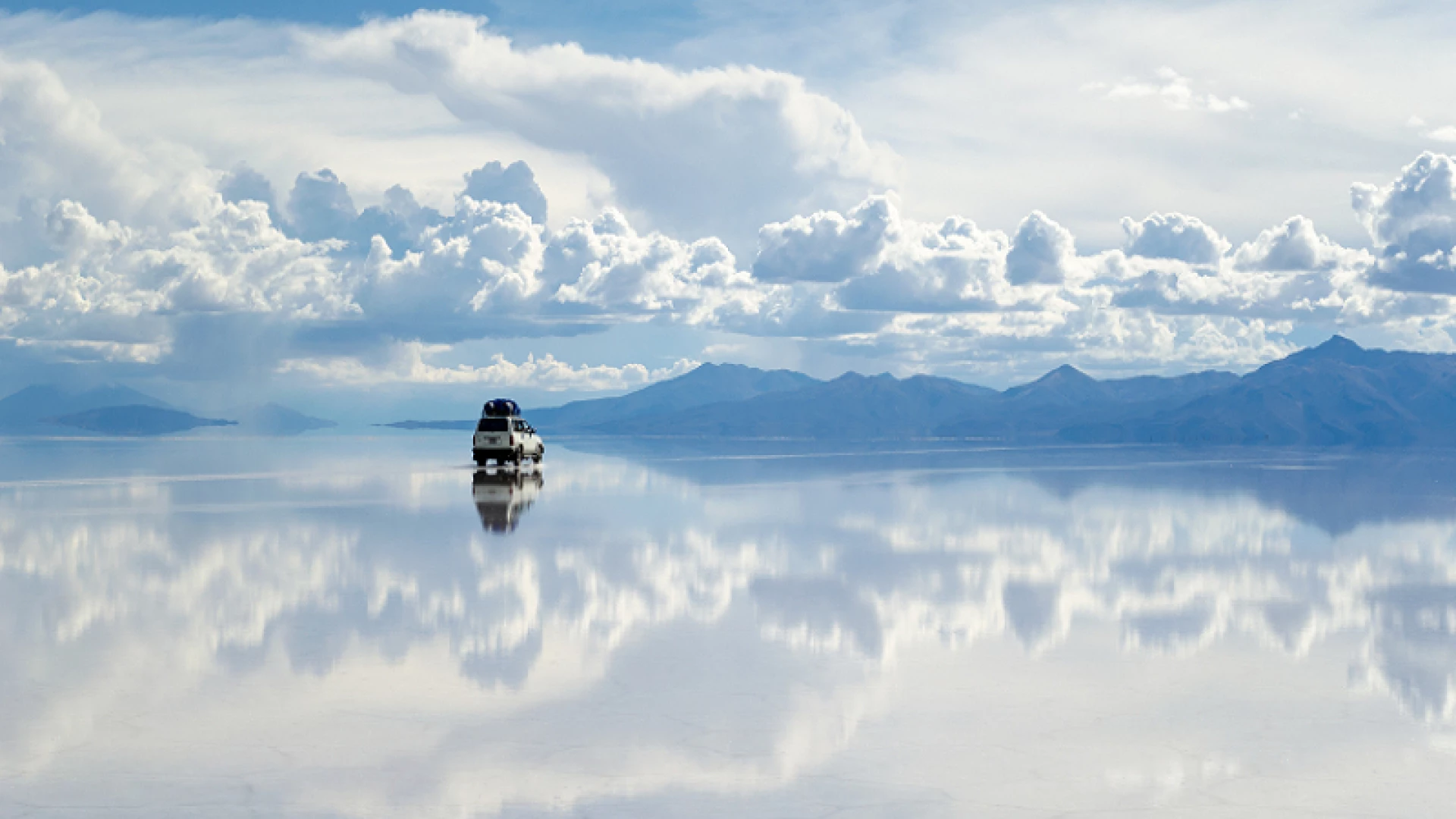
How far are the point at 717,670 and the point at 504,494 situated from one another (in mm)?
34780

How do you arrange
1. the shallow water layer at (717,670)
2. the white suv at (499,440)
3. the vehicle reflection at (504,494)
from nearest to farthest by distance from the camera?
the shallow water layer at (717,670) < the vehicle reflection at (504,494) < the white suv at (499,440)

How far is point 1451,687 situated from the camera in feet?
49.7

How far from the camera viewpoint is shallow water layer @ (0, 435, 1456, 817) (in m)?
10.7

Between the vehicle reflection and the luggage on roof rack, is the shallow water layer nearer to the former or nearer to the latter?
the vehicle reflection

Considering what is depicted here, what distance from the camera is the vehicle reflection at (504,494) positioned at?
3632 cm

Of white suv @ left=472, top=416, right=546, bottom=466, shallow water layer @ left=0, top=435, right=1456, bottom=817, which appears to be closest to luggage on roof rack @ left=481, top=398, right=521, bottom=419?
white suv @ left=472, top=416, right=546, bottom=466

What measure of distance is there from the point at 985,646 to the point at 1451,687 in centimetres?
587

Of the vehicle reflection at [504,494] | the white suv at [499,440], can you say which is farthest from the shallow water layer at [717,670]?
the white suv at [499,440]

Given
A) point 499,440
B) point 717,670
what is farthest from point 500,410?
point 717,670

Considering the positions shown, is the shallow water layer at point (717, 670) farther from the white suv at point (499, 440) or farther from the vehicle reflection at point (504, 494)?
the white suv at point (499, 440)

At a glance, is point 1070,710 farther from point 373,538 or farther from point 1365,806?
point 373,538

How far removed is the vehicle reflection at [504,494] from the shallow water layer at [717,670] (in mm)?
1123

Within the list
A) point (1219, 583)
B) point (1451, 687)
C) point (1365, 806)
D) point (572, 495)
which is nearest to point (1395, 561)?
point (1219, 583)

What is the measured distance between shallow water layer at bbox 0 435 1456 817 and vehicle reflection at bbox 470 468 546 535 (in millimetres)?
1123
